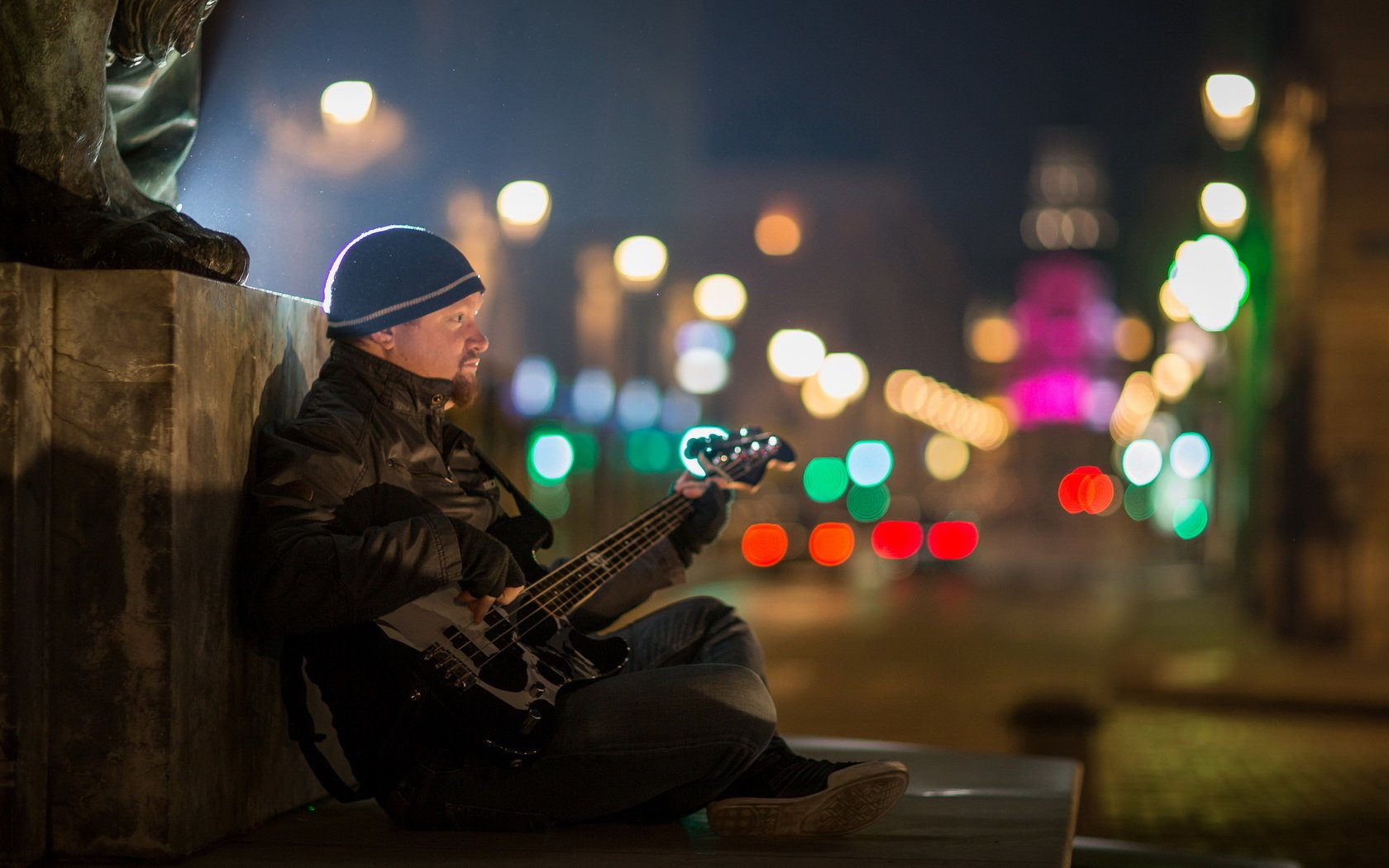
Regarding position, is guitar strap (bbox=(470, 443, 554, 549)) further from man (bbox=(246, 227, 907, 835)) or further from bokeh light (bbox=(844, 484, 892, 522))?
bokeh light (bbox=(844, 484, 892, 522))

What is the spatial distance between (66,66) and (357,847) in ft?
5.92

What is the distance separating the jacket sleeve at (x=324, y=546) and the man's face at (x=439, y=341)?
294 mm

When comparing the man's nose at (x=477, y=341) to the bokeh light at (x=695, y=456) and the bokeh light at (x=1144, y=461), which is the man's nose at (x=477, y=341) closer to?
the bokeh light at (x=695, y=456)

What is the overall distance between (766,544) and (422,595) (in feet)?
105

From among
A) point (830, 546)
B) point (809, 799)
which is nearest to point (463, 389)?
point (809, 799)

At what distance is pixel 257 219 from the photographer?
540 cm

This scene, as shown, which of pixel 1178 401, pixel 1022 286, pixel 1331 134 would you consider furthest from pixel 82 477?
pixel 1022 286

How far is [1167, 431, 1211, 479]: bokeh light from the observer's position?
1635 inches

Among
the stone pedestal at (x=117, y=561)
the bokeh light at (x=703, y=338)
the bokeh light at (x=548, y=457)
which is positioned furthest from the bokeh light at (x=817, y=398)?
the stone pedestal at (x=117, y=561)

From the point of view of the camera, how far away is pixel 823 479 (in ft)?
190

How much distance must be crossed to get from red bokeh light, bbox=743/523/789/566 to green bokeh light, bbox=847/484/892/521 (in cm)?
1719

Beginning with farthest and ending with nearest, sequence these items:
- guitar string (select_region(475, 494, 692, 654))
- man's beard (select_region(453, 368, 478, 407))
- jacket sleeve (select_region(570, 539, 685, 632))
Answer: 1. jacket sleeve (select_region(570, 539, 685, 632))
2. man's beard (select_region(453, 368, 478, 407))
3. guitar string (select_region(475, 494, 692, 654))

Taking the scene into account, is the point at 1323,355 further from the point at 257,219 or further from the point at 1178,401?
the point at 1178,401

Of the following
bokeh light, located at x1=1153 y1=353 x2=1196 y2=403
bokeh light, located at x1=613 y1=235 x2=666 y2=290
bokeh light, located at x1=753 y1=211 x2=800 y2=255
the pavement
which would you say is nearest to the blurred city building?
the pavement
